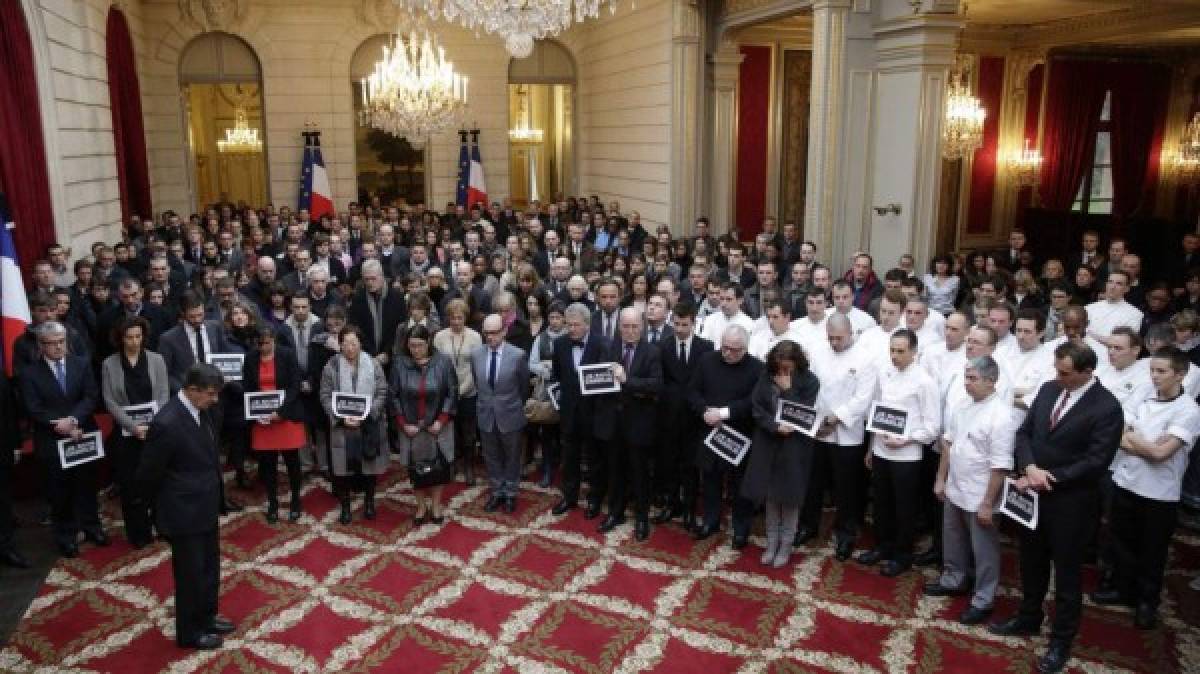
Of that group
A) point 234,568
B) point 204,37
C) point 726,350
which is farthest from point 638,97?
point 234,568

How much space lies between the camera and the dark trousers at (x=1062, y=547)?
14.1ft

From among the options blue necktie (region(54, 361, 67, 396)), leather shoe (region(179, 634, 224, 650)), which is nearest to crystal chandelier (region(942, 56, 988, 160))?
blue necktie (region(54, 361, 67, 396))

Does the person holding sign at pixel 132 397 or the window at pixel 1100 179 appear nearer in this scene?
the person holding sign at pixel 132 397

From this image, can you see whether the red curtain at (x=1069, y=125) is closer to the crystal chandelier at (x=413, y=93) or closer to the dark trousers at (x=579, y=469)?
the crystal chandelier at (x=413, y=93)

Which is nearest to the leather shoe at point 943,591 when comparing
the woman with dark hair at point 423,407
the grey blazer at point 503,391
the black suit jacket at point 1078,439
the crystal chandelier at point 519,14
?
the black suit jacket at point 1078,439

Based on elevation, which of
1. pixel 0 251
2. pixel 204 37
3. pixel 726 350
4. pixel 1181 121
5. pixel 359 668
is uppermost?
→ pixel 204 37

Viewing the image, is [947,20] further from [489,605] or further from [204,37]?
[204,37]

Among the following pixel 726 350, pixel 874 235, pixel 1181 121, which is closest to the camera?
pixel 726 350

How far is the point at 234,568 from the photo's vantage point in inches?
219

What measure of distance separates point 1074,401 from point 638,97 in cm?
1109

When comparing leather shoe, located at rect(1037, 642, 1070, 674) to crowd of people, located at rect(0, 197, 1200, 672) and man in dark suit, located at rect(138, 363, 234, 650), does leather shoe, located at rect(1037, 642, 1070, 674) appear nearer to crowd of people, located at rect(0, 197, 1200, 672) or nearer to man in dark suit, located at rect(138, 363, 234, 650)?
crowd of people, located at rect(0, 197, 1200, 672)

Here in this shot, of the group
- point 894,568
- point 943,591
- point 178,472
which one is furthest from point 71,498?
point 943,591

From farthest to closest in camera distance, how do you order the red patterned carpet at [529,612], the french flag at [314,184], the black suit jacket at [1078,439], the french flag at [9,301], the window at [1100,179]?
the window at [1100,179] → the french flag at [314,184] → the french flag at [9,301] → the red patterned carpet at [529,612] → the black suit jacket at [1078,439]

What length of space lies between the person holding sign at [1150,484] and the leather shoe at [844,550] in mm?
1389
